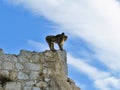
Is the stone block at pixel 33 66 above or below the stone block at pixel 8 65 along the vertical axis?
above

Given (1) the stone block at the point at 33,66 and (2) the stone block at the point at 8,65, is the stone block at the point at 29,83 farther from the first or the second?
(2) the stone block at the point at 8,65

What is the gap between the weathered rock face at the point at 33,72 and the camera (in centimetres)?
1441

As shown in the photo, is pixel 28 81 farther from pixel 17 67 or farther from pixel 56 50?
pixel 56 50

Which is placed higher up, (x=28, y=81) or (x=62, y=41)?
(x=62, y=41)

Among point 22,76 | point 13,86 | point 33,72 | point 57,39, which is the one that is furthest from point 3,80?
point 57,39

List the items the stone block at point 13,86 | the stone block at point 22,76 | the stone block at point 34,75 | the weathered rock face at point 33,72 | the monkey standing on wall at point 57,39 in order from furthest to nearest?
the monkey standing on wall at point 57,39, the stone block at point 34,75, the stone block at point 22,76, the weathered rock face at point 33,72, the stone block at point 13,86

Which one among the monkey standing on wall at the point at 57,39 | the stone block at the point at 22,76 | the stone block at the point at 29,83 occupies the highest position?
the monkey standing on wall at the point at 57,39

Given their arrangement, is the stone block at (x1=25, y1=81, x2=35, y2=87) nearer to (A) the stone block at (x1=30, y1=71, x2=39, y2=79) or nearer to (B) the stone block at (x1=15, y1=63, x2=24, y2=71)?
(A) the stone block at (x1=30, y1=71, x2=39, y2=79)

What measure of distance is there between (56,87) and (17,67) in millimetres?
1375

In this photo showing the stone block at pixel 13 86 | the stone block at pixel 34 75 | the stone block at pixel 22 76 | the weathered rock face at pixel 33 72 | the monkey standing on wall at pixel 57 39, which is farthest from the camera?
the monkey standing on wall at pixel 57 39

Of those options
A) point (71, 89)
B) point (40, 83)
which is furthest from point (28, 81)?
point (71, 89)

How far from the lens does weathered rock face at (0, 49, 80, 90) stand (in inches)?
567

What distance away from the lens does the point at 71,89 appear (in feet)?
48.9

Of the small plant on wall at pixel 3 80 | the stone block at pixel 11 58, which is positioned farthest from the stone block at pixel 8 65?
the small plant on wall at pixel 3 80
